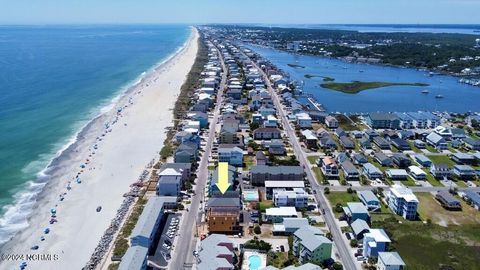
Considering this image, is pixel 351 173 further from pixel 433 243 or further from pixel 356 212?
pixel 433 243

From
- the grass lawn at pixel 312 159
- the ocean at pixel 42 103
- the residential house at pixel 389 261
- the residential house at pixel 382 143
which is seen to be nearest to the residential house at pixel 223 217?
the residential house at pixel 389 261

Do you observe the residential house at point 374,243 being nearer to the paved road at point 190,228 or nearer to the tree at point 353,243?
the tree at point 353,243

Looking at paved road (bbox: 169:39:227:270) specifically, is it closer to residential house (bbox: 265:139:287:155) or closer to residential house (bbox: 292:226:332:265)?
residential house (bbox: 265:139:287:155)

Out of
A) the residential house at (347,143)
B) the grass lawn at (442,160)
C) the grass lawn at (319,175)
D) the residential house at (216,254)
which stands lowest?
the grass lawn at (442,160)

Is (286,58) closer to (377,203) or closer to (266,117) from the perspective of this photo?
(266,117)

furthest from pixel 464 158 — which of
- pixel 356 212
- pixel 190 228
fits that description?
pixel 190 228

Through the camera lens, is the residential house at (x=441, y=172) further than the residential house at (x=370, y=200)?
Yes

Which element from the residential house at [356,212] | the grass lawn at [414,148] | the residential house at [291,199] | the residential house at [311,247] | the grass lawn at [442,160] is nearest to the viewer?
the residential house at [311,247]
